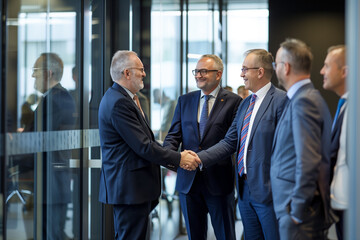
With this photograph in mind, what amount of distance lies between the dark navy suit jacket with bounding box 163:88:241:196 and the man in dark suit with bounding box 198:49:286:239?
0.13 m

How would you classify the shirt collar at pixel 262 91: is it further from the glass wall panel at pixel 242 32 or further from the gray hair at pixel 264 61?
the glass wall panel at pixel 242 32

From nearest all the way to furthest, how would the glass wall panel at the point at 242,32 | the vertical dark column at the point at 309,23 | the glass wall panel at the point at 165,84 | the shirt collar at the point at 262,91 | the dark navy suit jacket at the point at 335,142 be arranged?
the dark navy suit jacket at the point at 335,142 < the shirt collar at the point at 262,91 < the glass wall panel at the point at 165,84 < the vertical dark column at the point at 309,23 < the glass wall panel at the point at 242,32

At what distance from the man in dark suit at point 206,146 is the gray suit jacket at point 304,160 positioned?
105 centimetres

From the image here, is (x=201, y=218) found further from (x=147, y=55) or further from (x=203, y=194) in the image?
(x=147, y=55)

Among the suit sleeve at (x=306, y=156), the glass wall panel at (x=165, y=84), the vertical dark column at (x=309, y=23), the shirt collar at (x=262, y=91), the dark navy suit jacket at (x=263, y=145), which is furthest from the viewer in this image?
the vertical dark column at (x=309, y=23)

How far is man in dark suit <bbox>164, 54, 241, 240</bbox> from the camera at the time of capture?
3523 mm

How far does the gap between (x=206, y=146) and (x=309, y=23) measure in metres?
3.96

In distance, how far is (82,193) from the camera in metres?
3.69

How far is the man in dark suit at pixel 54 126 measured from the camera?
9.95 feet

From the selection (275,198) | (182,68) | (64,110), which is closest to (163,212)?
(182,68)

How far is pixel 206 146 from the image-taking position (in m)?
3.57

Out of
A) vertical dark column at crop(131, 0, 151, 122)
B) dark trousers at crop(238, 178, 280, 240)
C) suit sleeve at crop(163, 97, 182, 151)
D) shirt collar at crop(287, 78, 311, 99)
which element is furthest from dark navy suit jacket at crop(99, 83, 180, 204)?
vertical dark column at crop(131, 0, 151, 122)

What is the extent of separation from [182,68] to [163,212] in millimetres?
1830

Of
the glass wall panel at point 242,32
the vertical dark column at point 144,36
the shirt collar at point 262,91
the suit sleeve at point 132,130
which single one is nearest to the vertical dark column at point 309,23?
the glass wall panel at point 242,32
